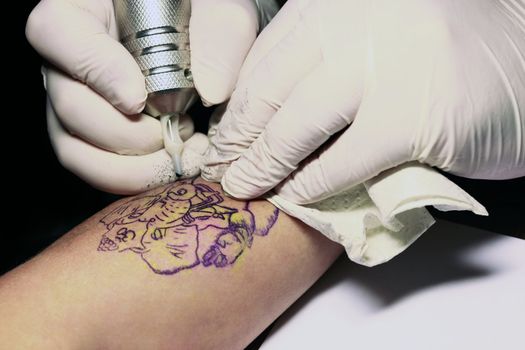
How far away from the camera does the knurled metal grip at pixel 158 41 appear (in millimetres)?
1122

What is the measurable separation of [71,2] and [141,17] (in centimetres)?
20

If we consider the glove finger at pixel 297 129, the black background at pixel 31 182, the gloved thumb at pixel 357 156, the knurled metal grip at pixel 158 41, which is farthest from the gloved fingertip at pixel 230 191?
the black background at pixel 31 182

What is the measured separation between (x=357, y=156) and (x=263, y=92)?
10.1 inches

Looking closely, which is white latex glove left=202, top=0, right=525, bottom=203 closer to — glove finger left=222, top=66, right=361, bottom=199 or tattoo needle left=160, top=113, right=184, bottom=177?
glove finger left=222, top=66, right=361, bottom=199

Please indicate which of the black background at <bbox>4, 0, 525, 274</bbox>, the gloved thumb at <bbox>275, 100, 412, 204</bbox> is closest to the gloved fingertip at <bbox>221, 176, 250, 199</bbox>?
the gloved thumb at <bbox>275, 100, 412, 204</bbox>

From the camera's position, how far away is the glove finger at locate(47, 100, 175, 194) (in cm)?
121

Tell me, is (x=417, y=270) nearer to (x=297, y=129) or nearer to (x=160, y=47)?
(x=297, y=129)

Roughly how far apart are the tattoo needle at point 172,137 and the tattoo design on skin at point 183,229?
3.4 inches

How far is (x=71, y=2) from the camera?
47.2 inches

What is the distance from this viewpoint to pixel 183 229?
1.07 metres

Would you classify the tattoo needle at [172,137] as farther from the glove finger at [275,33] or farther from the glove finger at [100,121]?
the glove finger at [275,33]

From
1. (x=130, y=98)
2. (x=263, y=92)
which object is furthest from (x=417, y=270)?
(x=130, y=98)

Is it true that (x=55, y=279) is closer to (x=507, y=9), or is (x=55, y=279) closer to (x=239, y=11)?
(x=239, y=11)

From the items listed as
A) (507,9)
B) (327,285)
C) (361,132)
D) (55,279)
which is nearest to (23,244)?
(55,279)
